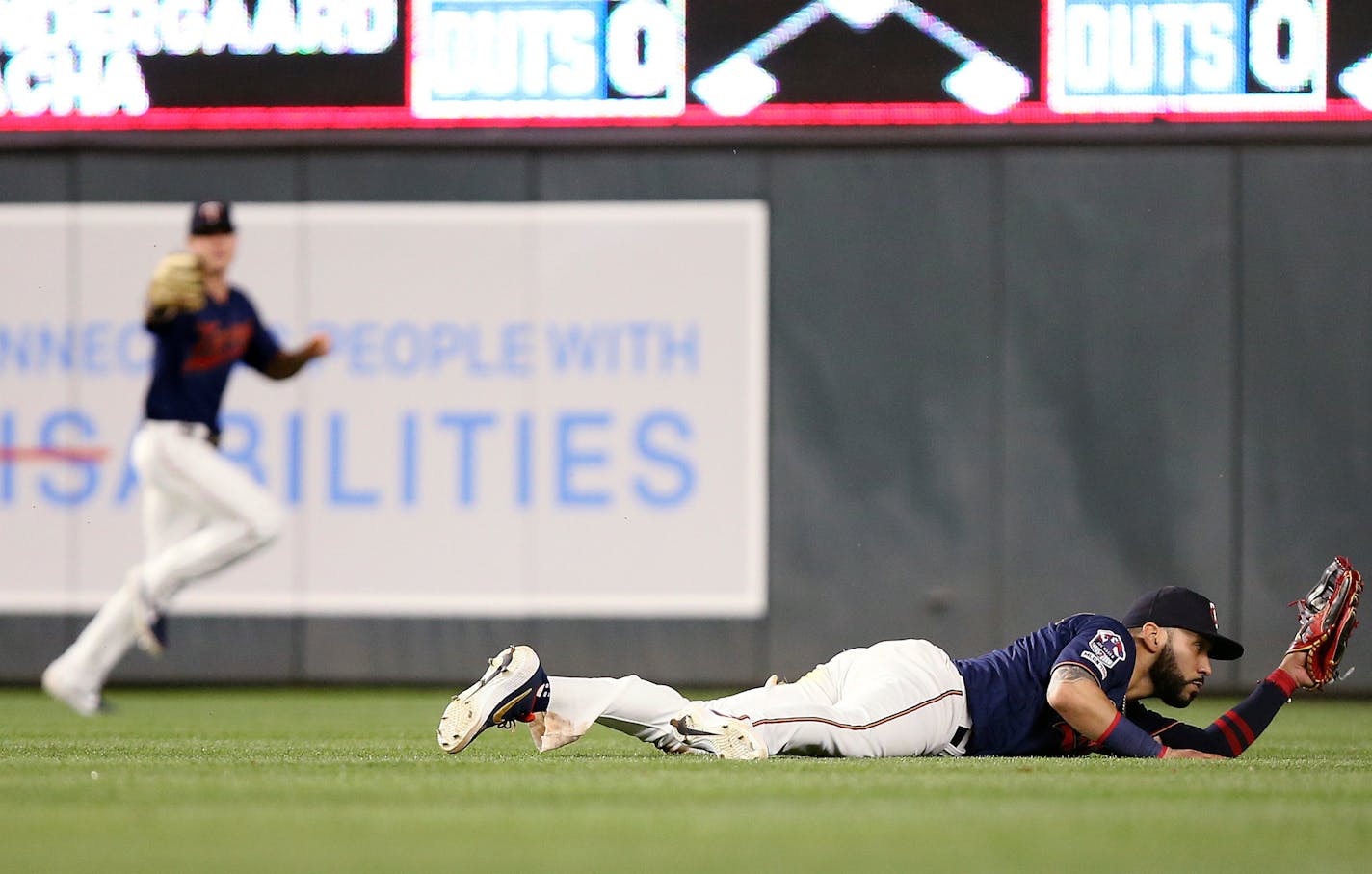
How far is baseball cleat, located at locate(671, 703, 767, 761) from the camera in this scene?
16.5 ft

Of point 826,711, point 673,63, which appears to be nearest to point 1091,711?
point 826,711

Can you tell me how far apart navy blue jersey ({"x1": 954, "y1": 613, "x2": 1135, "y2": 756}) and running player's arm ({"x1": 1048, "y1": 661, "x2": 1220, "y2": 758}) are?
113 mm

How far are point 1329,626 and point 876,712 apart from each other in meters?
1.39

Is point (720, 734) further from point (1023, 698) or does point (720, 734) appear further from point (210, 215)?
point (210, 215)

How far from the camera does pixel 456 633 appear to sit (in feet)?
31.8

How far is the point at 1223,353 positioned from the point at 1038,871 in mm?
6781

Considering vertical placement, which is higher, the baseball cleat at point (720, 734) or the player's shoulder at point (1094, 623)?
the player's shoulder at point (1094, 623)

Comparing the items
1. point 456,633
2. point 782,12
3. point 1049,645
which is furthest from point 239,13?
point 1049,645

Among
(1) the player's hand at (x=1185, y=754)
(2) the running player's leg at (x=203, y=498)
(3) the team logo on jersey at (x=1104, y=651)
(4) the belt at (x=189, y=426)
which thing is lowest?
(1) the player's hand at (x=1185, y=754)

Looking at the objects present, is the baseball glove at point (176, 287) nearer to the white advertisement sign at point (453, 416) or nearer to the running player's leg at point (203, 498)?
the running player's leg at point (203, 498)

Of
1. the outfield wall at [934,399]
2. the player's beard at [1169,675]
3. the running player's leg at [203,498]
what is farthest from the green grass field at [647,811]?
the outfield wall at [934,399]

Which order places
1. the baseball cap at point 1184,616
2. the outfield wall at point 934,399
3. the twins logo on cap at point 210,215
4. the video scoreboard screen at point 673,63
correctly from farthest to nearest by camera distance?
the outfield wall at point 934,399 → the video scoreboard screen at point 673,63 → the twins logo on cap at point 210,215 → the baseball cap at point 1184,616

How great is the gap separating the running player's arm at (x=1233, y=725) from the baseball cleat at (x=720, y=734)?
1.15 m

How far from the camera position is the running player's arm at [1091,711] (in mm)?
4895
